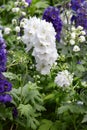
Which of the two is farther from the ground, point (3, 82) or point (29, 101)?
point (3, 82)

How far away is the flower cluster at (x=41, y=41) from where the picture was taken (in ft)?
10.2

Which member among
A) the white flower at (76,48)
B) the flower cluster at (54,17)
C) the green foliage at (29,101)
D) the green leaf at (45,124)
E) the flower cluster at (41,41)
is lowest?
the green leaf at (45,124)

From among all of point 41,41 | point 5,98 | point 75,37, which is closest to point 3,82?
point 5,98

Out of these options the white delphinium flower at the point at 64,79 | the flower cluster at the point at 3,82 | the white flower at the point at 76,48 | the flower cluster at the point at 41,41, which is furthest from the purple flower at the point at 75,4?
the flower cluster at the point at 3,82

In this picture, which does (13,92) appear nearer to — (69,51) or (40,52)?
(40,52)

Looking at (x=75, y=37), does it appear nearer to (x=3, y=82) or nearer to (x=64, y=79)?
(x=64, y=79)

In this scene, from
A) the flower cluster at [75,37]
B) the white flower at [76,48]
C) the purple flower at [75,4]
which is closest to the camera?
the flower cluster at [75,37]

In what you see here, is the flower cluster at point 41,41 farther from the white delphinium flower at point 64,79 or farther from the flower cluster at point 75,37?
the flower cluster at point 75,37

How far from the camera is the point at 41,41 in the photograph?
10.2 ft

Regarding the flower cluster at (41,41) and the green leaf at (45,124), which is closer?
the flower cluster at (41,41)

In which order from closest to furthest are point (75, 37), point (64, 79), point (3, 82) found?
point (3, 82) < point (64, 79) < point (75, 37)

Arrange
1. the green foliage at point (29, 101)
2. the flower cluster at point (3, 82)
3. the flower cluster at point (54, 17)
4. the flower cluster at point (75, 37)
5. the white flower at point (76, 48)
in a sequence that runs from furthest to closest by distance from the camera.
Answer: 1. the flower cluster at point (54, 17)
2. the white flower at point (76, 48)
3. the flower cluster at point (75, 37)
4. the green foliage at point (29, 101)
5. the flower cluster at point (3, 82)

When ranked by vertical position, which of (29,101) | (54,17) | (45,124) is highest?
(54,17)

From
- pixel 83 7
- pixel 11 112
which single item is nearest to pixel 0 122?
pixel 11 112
